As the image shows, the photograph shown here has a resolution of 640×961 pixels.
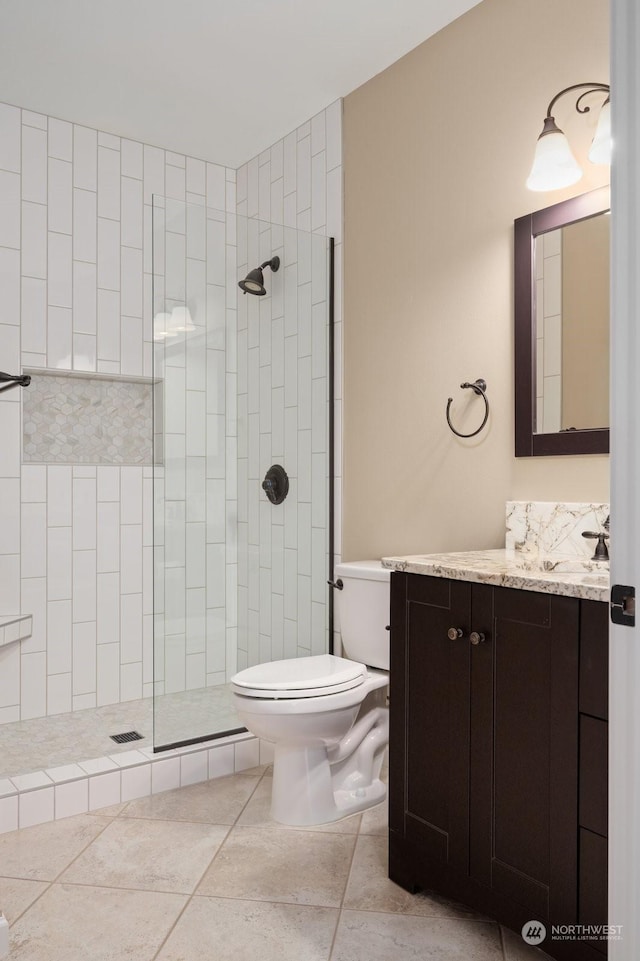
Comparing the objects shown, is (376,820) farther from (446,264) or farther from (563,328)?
(446,264)

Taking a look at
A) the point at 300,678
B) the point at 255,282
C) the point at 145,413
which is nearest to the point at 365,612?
the point at 300,678

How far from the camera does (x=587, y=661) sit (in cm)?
142

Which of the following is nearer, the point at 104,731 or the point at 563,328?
the point at 563,328

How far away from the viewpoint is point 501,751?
1600 mm

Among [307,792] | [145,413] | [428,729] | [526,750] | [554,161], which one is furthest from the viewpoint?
[145,413]

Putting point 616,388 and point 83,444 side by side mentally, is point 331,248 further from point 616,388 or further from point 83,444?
point 616,388

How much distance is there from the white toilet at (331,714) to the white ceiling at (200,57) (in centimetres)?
187

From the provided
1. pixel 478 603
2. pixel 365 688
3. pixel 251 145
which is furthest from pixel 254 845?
pixel 251 145

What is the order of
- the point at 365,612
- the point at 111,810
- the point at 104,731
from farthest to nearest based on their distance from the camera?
the point at 104,731
the point at 365,612
the point at 111,810

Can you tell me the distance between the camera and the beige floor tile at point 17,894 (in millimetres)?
1808

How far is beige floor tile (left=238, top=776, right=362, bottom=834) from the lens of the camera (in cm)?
226

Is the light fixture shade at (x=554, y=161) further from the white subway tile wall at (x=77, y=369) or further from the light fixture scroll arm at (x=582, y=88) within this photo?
the white subway tile wall at (x=77, y=369)

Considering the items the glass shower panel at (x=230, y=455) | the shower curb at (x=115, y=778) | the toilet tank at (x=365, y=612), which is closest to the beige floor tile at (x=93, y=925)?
the shower curb at (x=115, y=778)

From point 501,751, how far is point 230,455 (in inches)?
62.3
